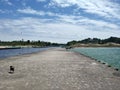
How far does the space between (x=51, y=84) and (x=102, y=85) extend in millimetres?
3721

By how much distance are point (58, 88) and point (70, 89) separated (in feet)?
2.81

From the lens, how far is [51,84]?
16781 mm

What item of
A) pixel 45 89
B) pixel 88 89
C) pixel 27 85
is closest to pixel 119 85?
pixel 88 89

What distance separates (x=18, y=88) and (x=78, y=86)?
13.7 ft

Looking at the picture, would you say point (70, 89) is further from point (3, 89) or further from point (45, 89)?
point (3, 89)

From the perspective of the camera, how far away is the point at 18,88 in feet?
49.8

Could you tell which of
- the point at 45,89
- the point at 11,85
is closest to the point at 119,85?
the point at 45,89

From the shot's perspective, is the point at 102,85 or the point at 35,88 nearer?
the point at 35,88

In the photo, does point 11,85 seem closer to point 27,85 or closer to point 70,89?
point 27,85

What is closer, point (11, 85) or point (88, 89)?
point (88, 89)

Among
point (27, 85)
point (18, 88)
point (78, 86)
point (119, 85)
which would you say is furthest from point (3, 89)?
point (119, 85)

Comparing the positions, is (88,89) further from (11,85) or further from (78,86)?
(11,85)

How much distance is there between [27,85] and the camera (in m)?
16.3

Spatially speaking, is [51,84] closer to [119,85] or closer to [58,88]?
[58,88]
